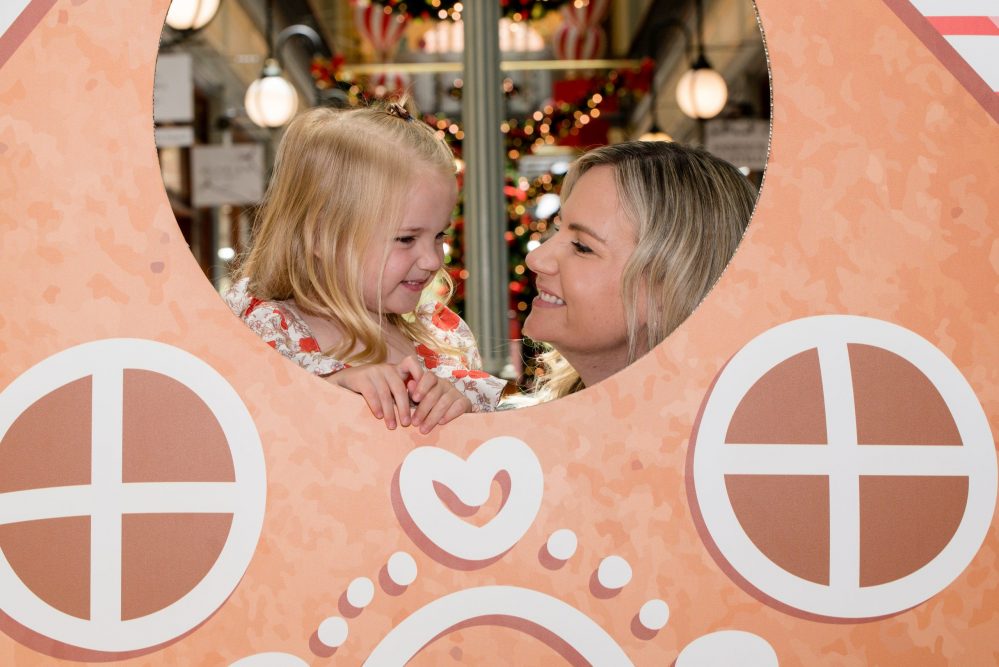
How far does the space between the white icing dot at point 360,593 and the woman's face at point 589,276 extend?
21.3 inches

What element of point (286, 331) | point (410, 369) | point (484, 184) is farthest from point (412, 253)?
point (484, 184)

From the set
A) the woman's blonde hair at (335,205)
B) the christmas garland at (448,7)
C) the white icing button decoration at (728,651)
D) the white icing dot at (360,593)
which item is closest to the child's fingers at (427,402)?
the white icing dot at (360,593)

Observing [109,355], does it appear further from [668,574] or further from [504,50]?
[504,50]

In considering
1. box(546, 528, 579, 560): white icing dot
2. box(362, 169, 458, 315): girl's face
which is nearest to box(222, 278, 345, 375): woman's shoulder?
box(362, 169, 458, 315): girl's face

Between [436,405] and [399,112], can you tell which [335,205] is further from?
[436,405]

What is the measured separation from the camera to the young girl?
47.2 inches

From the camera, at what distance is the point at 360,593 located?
63cm

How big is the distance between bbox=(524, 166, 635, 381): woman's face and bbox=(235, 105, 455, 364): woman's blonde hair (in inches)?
9.2

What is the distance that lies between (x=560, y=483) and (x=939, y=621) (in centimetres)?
28

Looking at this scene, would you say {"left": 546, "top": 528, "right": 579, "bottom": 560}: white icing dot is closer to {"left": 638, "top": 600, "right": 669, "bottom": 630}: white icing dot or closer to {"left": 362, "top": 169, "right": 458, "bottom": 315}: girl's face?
{"left": 638, "top": 600, "right": 669, "bottom": 630}: white icing dot

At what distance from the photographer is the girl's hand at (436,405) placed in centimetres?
63

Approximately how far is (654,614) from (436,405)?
0.68 ft

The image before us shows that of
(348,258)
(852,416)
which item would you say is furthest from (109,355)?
(348,258)

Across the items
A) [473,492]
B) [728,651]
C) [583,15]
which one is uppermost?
[583,15]
